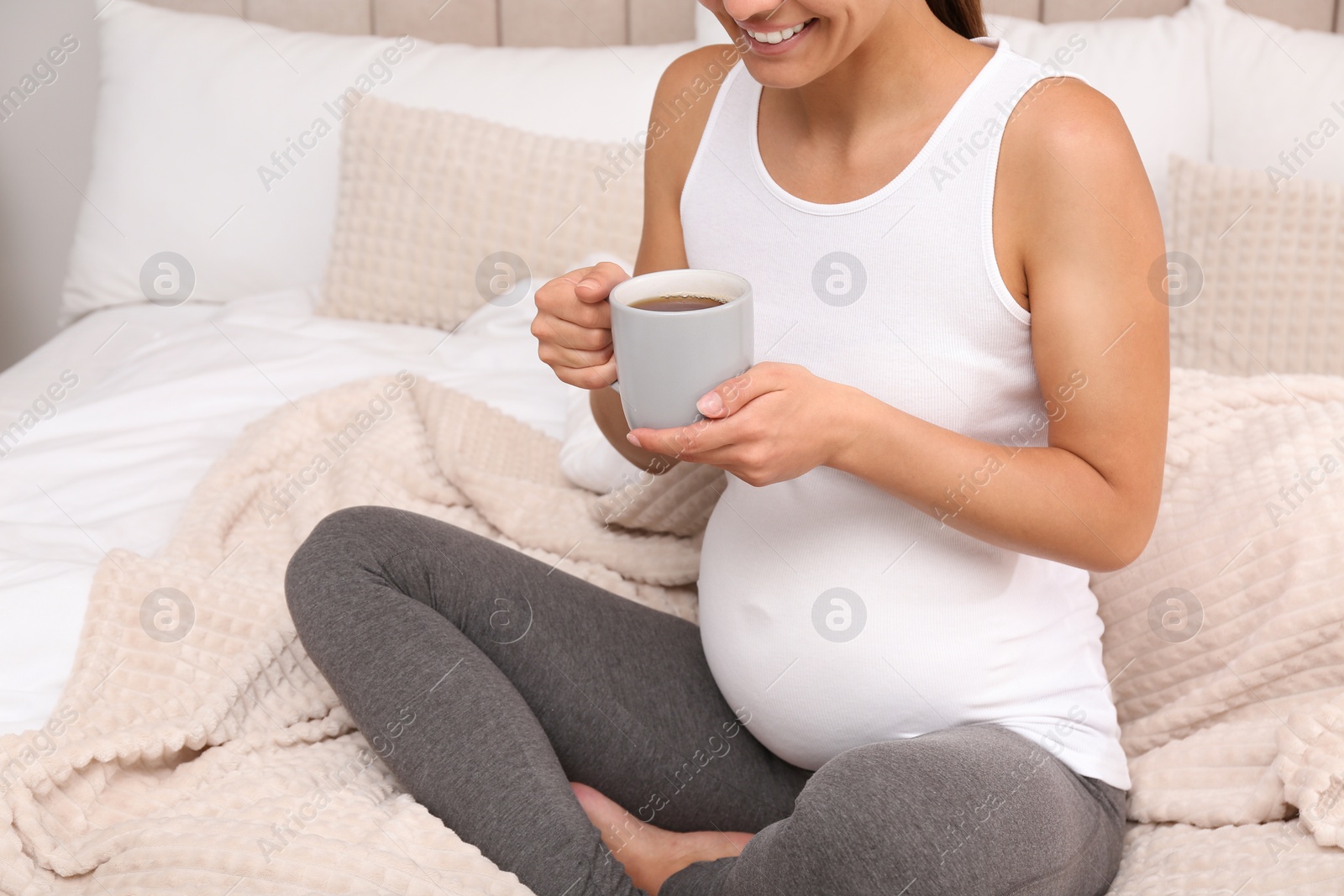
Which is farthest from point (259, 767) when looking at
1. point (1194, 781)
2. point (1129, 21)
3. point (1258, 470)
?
point (1129, 21)

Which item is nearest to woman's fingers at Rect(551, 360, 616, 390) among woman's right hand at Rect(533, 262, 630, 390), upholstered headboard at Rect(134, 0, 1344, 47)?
woman's right hand at Rect(533, 262, 630, 390)

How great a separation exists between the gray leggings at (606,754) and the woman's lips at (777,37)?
0.47 m

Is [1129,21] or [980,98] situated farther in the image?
[1129,21]

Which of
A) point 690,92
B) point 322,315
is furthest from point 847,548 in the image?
point 322,315

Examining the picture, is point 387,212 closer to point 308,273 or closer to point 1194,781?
point 308,273

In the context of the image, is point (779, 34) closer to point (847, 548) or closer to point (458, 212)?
point (847, 548)

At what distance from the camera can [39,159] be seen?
2.21 metres

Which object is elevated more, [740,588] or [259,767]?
[740,588]

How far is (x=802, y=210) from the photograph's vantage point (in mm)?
866

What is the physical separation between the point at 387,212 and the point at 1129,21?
3.61ft

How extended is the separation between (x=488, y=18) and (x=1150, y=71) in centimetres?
109

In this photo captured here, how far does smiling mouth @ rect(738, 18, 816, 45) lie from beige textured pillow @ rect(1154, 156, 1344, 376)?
823 mm

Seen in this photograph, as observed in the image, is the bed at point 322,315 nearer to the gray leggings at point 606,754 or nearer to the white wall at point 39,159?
the gray leggings at point 606,754

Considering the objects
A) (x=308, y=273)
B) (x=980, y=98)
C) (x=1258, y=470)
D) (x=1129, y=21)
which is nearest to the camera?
(x=980, y=98)
